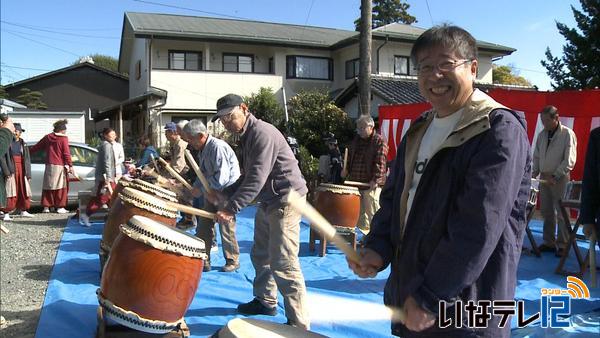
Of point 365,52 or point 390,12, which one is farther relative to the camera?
point 390,12

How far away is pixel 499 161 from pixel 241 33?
19715 mm

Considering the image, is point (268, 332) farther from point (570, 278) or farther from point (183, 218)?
point (183, 218)

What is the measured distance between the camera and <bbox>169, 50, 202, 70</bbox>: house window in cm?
1939

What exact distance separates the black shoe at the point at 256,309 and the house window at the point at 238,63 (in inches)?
655

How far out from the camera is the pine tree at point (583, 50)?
53.5 feet

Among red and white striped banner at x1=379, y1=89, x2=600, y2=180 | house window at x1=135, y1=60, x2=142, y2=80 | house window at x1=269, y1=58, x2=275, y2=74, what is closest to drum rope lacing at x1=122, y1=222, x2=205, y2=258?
red and white striped banner at x1=379, y1=89, x2=600, y2=180

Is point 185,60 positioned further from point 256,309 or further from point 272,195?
point 272,195

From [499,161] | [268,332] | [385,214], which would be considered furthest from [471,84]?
[268,332]

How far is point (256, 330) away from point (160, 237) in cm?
136

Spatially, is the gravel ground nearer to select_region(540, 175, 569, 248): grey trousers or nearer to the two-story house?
select_region(540, 175, 569, 248): grey trousers

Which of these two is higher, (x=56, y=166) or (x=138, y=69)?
(x=138, y=69)

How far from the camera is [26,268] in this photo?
588cm

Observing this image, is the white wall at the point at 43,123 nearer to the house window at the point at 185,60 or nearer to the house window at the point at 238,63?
the house window at the point at 185,60

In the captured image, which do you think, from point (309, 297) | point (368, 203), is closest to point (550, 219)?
point (368, 203)
